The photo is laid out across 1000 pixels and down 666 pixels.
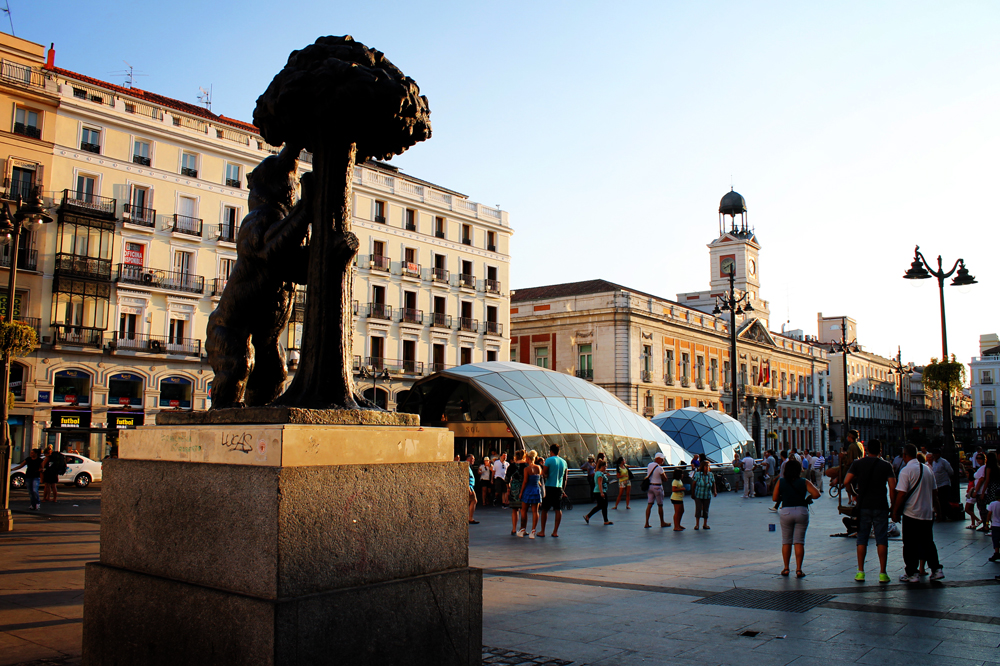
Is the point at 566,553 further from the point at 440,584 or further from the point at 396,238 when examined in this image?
the point at 396,238

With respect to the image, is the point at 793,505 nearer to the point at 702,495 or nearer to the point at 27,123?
the point at 702,495

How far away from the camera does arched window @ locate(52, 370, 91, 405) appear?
98.5ft

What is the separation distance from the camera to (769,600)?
7.06 meters

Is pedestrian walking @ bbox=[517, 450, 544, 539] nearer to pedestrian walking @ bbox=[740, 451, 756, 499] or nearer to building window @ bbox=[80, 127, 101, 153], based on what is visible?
pedestrian walking @ bbox=[740, 451, 756, 499]

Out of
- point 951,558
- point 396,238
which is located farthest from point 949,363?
point 396,238

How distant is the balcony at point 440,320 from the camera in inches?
1710

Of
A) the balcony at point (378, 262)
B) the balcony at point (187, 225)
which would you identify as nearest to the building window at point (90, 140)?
the balcony at point (187, 225)

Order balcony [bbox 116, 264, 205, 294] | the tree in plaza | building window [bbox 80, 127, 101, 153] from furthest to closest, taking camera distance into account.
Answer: balcony [bbox 116, 264, 205, 294]
building window [bbox 80, 127, 101, 153]
the tree in plaza

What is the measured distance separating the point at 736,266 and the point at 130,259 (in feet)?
192

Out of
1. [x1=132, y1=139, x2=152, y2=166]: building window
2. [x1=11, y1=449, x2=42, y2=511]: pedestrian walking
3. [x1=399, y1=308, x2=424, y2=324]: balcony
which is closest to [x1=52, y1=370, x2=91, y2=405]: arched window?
[x1=132, y1=139, x2=152, y2=166]: building window

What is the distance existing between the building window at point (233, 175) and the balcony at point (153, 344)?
26.3ft

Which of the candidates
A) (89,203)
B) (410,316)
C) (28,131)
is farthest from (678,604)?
(410,316)

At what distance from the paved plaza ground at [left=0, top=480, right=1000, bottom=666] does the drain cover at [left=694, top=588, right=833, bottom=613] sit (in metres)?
0.02

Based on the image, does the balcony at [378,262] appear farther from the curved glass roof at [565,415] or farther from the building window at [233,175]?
the curved glass roof at [565,415]
